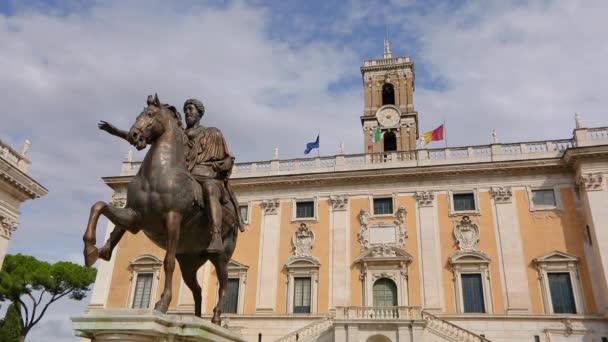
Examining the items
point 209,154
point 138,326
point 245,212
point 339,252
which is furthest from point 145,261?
point 138,326

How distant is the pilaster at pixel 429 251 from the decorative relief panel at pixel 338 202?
3.93 meters

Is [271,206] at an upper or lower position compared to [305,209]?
upper

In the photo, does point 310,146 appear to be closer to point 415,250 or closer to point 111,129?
point 415,250

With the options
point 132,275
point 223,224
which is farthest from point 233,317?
point 223,224

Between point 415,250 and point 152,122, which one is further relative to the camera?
point 415,250

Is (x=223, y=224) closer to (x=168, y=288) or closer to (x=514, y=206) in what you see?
(x=168, y=288)

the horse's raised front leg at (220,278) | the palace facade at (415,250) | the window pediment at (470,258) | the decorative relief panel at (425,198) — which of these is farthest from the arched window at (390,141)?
the horse's raised front leg at (220,278)

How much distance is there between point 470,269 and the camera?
2436 cm

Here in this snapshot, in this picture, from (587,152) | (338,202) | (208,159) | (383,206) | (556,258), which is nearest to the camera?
(208,159)

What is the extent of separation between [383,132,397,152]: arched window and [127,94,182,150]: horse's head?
3347cm

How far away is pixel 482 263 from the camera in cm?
2428

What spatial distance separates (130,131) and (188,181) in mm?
839

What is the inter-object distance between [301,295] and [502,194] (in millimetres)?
12006

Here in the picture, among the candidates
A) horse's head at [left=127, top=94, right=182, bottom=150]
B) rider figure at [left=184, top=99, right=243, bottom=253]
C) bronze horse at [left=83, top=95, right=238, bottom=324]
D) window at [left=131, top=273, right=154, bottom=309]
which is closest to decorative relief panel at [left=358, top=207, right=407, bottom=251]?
window at [left=131, top=273, right=154, bottom=309]
